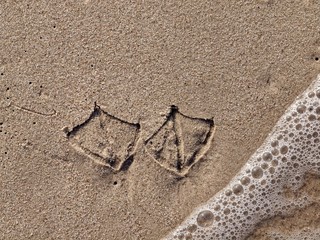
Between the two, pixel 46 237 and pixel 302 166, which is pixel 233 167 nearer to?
pixel 302 166

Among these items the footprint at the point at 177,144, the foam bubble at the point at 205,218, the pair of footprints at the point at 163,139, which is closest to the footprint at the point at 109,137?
the pair of footprints at the point at 163,139

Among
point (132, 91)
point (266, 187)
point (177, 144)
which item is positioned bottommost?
point (266, 187)

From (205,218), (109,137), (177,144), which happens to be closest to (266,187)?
(205,218)

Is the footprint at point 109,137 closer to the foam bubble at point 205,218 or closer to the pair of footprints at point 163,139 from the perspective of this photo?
the pair of footprints at point 163,139

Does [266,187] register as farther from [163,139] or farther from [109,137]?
[109,137]

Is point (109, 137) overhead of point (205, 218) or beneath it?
overhead

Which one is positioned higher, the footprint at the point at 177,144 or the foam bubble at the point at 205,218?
the footprint at the point at 177,144
